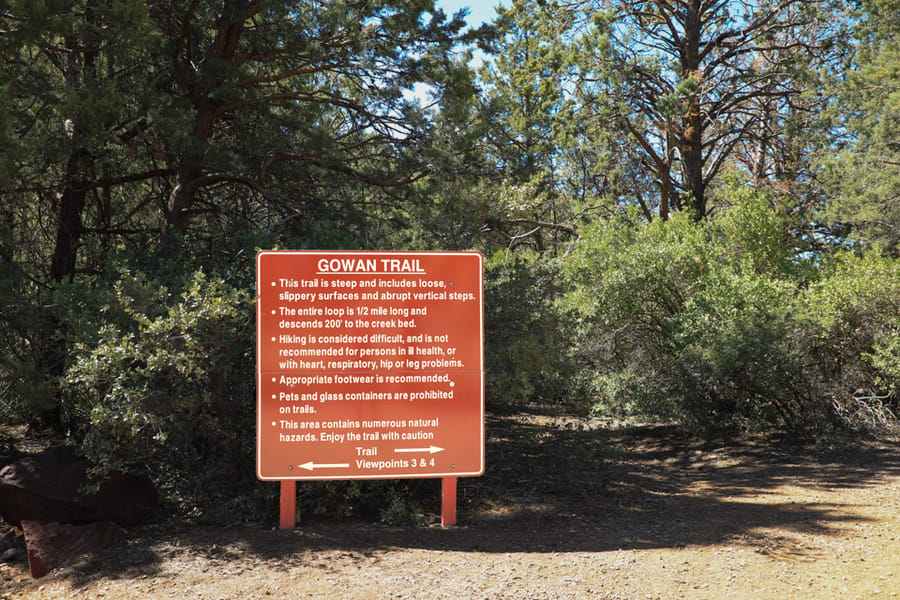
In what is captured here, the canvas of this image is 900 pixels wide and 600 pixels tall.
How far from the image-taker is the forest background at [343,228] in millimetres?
7000

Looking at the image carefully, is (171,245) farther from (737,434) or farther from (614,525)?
(737,434)

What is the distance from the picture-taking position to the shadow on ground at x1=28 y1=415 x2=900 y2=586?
6160mm

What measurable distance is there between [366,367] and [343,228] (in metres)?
3.46

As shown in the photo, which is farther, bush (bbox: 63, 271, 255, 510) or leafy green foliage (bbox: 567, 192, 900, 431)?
leafy green foliage (bbox: 567, 192, 900, 431)

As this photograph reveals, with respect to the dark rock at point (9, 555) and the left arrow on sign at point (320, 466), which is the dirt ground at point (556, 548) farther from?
the left arrow on sign at point (320, 466)

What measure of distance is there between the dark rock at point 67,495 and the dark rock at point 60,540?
0.24 meters

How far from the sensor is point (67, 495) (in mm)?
6590

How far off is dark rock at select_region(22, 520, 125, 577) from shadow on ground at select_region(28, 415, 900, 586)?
18 cm

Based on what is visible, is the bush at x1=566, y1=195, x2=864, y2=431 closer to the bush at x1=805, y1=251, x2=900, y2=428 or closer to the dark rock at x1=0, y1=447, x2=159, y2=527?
the bush at x1=805, y1=251, x2=900, y2=428

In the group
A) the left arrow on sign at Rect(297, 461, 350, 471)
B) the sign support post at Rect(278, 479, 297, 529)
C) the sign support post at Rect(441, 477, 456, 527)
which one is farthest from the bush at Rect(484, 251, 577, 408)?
the sign support post at Rect(278, 479, 297, 529)

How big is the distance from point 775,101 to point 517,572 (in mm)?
17761

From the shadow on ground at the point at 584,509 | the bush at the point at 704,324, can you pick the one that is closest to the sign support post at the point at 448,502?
the shadow on ground at the point at 584,509

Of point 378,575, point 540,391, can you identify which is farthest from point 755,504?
point 378,575

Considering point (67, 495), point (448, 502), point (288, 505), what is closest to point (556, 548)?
point (448, 502)
